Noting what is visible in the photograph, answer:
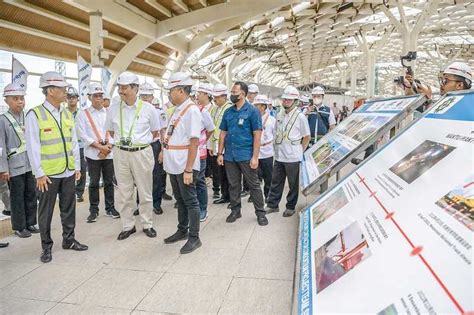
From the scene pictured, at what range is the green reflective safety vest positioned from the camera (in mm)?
3123

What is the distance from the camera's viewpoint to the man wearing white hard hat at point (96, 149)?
4281 mm

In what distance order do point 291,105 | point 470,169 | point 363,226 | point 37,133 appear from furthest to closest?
1. point 291,105
2. point 37,133
3. point 363,226
4. point 470,169

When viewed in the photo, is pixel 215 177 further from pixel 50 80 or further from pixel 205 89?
pixel 50 80

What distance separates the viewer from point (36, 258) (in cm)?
323

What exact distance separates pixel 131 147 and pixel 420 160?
108 inches

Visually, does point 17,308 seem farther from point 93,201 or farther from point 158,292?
point 93,201

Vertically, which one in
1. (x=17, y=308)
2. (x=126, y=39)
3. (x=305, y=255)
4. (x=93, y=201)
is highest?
(x=126, y=39)

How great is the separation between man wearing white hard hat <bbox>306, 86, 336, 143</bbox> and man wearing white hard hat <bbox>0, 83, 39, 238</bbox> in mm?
3794

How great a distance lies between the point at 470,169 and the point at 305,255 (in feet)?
2.59

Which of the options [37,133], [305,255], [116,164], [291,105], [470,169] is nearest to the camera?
[470,169]

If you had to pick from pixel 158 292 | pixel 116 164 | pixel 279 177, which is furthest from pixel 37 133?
pixel 279 177

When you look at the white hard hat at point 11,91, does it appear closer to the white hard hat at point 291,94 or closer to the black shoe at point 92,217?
the black shoe at point 92,217

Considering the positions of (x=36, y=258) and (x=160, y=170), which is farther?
(x=160, y=170)

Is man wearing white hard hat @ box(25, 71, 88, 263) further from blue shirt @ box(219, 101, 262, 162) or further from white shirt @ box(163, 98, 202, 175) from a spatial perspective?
blue shirt @ box(219, 101, 262, 162)
